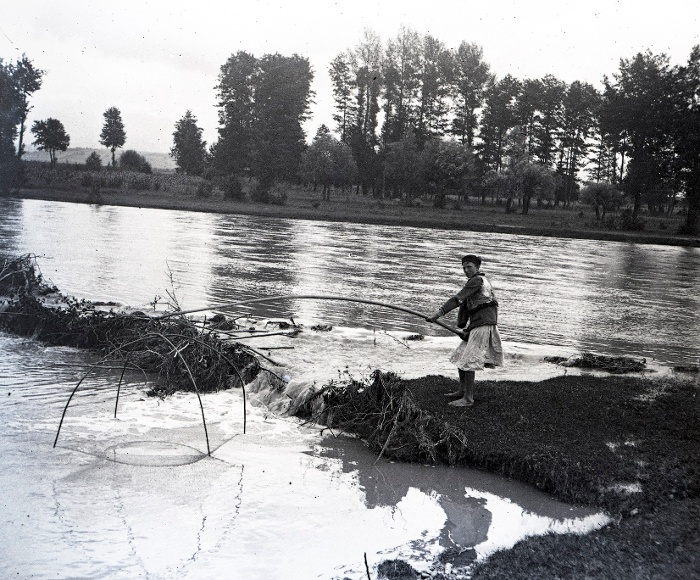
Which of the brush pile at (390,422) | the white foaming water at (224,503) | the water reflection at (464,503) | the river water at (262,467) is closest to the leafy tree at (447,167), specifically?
the river water at (262,467)

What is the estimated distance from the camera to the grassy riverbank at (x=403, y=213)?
179 ft

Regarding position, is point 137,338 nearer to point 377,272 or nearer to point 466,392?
point 466,392

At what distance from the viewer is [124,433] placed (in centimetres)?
932

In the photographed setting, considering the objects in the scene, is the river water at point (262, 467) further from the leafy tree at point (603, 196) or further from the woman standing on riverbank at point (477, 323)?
the leafy tree at point (603, 196)

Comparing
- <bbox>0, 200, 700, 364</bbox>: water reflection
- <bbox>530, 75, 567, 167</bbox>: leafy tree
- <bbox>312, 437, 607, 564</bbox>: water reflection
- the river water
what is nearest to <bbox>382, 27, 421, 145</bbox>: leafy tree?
<bbox>530, 75, 567, 167</bbox>: leafy tree

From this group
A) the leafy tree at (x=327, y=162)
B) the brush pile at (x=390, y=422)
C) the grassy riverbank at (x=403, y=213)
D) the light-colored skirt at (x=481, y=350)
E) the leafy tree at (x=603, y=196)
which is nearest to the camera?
the brush pile at (x=390, y=422)

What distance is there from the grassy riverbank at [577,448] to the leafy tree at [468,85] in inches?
3063

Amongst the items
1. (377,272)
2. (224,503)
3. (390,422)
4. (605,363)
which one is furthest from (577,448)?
(377,272)

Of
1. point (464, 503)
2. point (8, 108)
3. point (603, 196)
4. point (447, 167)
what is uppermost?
point (8, 108)

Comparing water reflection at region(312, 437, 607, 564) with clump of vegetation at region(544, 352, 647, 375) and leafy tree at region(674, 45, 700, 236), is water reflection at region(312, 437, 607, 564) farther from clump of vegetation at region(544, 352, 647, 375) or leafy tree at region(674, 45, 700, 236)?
leafy tree at region(674, 45, 700, 236)

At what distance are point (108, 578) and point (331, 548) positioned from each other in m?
1.99

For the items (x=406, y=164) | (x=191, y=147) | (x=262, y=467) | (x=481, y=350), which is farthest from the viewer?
(x=191, y=147)

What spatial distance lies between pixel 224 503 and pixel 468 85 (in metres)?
83.2

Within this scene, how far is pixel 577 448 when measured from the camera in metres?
8.09
